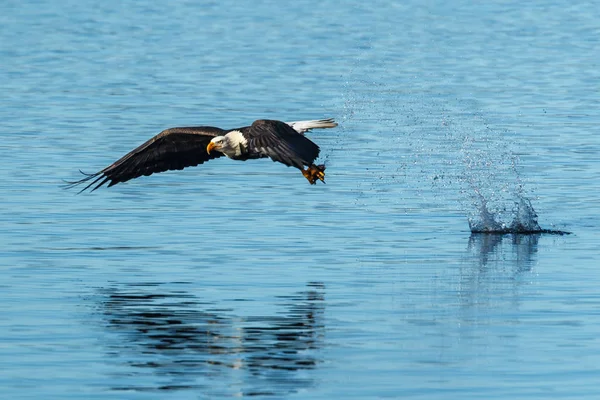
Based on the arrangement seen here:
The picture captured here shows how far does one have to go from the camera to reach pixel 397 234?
17.3 metres

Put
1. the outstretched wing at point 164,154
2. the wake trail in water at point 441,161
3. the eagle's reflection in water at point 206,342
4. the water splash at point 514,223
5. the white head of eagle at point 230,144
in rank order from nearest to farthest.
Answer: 1. the eagle's reflection in water at point 206,342
2. the white head of eagle at point 230,144
3. the outstretched wing at point 164,154
4. the water splash at point 514,223
5. the wake trail in water at point 441,161

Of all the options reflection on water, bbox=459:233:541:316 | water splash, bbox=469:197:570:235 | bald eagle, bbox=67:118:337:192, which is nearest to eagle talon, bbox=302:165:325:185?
bald eagle, bbox=67:118:337:192

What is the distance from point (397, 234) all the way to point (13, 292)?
4510 mm

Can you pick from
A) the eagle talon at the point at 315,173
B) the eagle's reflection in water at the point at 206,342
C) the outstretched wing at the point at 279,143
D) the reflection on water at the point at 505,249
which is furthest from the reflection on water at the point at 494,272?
the outstretched wing at the point at 279,143

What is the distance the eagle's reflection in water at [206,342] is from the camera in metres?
11.4

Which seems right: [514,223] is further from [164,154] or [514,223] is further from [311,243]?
[164,154]

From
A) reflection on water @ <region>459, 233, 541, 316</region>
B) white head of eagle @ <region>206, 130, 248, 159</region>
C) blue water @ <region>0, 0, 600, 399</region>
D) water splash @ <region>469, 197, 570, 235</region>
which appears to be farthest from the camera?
water splash @ <region>469, 197, 570, 235</region>

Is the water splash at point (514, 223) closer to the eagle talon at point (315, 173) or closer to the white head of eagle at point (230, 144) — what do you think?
the white head of eagle at point (230, 144)

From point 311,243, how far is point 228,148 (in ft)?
5.41

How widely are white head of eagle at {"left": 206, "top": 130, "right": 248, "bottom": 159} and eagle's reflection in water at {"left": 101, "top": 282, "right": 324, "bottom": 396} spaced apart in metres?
1.49

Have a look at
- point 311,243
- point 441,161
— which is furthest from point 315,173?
point 441,161

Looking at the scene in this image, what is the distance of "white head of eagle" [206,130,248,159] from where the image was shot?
1546 cm

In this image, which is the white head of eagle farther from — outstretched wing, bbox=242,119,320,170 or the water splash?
the water splash

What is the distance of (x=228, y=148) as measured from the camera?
613 inches
